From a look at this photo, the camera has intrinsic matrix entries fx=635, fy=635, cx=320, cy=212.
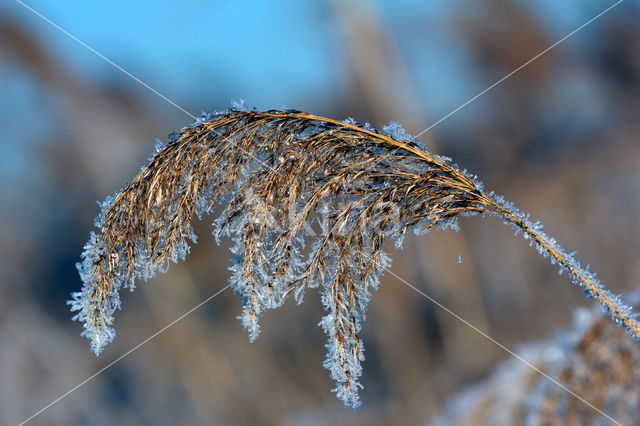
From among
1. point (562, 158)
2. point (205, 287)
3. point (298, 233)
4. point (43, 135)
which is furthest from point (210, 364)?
point (298, 233)

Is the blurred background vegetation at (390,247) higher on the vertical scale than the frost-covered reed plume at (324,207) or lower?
higher

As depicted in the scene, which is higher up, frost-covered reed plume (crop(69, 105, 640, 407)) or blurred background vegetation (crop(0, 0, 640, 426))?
blurred background vegetation (crop(0, 0, 640, 426))

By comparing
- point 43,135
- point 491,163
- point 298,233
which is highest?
point 43,135

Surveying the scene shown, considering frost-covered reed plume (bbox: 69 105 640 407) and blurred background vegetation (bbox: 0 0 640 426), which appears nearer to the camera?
frost-covered reed plume (bbox: 69 105 640 407)

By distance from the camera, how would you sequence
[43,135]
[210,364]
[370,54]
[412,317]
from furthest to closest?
[43,135] < [210,364] < [412,317] < [370,54]

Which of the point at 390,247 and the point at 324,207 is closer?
the point at 324,207

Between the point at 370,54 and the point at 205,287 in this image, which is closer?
the point at 370,54

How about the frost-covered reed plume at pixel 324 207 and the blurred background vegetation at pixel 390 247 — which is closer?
the frost-covered reed plume at pixel 324 207

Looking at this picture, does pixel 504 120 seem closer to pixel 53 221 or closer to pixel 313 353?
pixel 313 353
